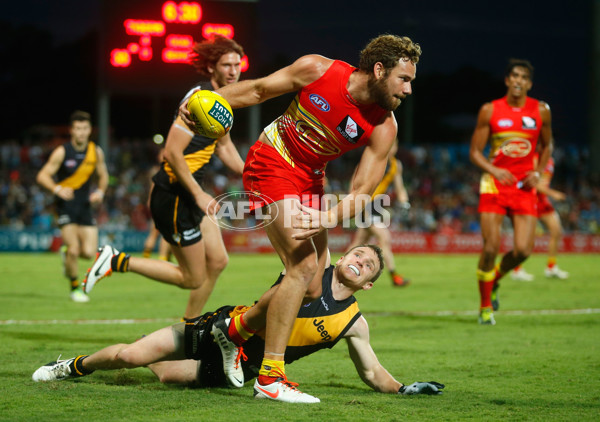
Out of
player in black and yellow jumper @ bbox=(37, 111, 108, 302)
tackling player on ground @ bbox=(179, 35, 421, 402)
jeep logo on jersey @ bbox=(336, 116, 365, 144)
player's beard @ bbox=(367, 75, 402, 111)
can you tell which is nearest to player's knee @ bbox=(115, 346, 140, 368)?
tackling player on ground @ bbox=(179, 35, 421, 402)

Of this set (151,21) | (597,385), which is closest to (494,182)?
(597,385)

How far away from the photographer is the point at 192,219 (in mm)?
7094

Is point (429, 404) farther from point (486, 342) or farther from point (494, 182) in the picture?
point (494, 182)

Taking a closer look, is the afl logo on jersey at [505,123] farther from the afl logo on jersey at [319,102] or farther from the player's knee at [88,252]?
the player's knee at [88,252]

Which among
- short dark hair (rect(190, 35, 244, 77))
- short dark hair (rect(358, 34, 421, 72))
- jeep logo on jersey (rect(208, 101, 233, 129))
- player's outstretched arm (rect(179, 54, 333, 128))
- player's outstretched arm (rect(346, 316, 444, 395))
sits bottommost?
player's outstretched arm (rect(346, 316, 444, 395))

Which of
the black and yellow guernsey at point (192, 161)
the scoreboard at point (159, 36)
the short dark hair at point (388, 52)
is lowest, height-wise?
the black and yellow guernsey at point (192, 161)

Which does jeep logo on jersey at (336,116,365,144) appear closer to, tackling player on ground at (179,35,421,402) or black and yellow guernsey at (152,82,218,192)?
tackling player on ground at (179,35,421,402)

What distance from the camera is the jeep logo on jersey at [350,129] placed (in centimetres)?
500

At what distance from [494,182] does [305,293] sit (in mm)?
4612

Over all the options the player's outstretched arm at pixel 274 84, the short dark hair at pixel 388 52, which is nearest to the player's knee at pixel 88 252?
the player's outstretched arm at pixel 274 84

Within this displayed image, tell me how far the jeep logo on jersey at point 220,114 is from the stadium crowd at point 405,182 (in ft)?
58.8

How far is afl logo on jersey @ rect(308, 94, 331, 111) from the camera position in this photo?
5.00m

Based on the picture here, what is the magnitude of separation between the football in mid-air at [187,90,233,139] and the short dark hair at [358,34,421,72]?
990 mm

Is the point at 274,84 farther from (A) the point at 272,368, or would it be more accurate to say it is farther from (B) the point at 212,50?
(B) the point at 212,50
